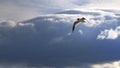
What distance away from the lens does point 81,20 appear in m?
32.2
